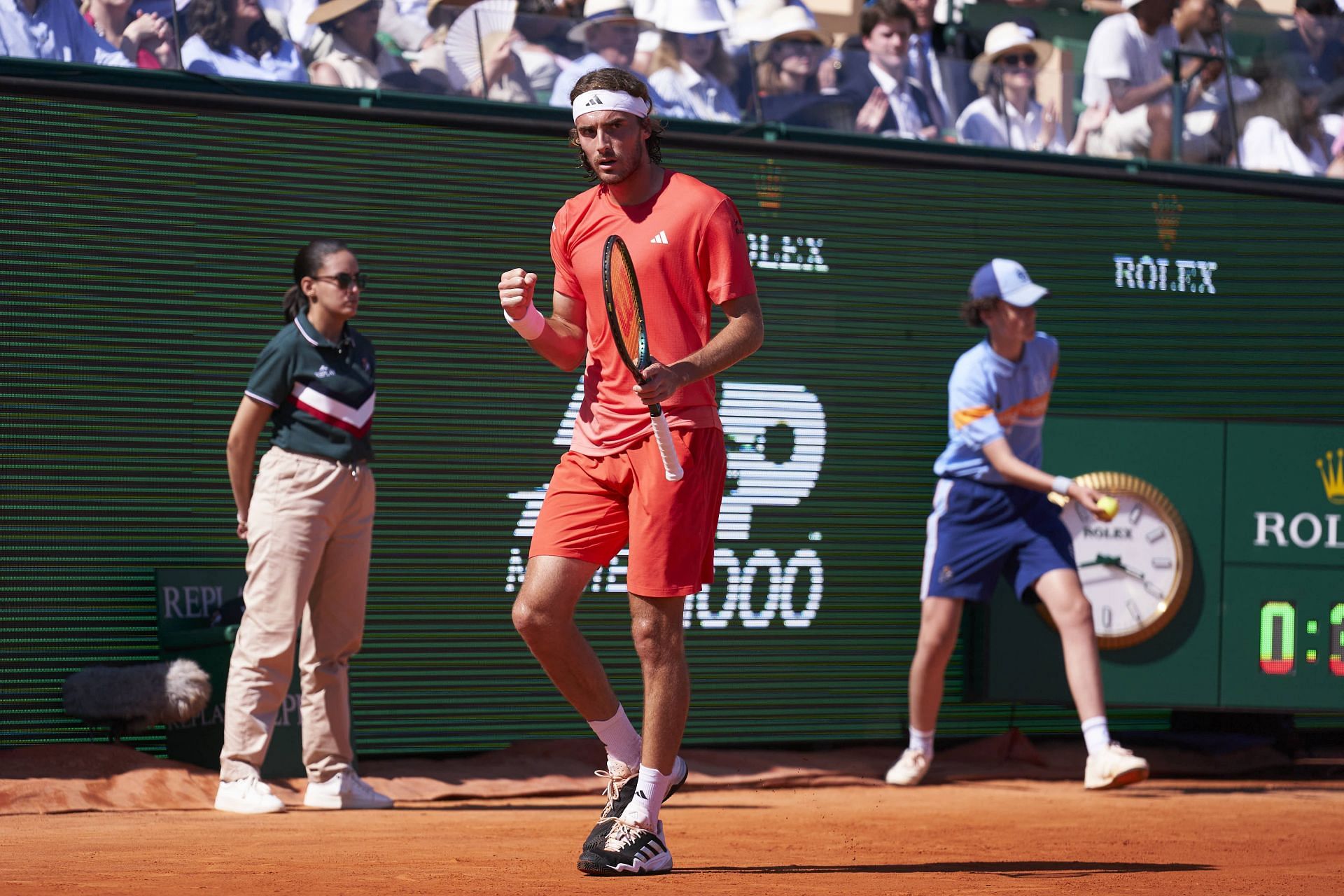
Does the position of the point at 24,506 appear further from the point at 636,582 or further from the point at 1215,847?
the point at 1215,847

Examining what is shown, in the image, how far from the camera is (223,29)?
7449mm

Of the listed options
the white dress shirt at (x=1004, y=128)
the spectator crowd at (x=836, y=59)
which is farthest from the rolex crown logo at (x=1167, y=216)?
the white dress shirt at (x=1004, y=128)

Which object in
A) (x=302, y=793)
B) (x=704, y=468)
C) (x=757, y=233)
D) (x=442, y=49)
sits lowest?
(x=302, y=793)

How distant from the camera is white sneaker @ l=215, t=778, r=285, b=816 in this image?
6.34 meters

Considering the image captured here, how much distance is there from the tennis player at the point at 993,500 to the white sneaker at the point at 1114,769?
0.38 meters

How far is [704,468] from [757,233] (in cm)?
368

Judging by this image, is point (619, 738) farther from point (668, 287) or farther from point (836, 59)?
point (836, 59)

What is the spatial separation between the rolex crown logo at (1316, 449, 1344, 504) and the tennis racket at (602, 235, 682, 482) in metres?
4.77

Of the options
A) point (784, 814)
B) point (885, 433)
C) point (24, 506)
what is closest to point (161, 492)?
point (24, 506)

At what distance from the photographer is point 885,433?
8539mm

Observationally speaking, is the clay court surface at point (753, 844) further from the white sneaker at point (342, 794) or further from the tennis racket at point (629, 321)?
the tennis racket at point (629, 321)

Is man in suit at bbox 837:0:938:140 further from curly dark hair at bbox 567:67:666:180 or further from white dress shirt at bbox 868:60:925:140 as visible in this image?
curly dark hair at bbox 567:67:666:180

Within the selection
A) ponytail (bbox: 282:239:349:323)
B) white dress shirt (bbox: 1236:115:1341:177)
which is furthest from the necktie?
ponytail (bbox: 282:239:349:323)

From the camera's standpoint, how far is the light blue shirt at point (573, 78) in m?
8.06
